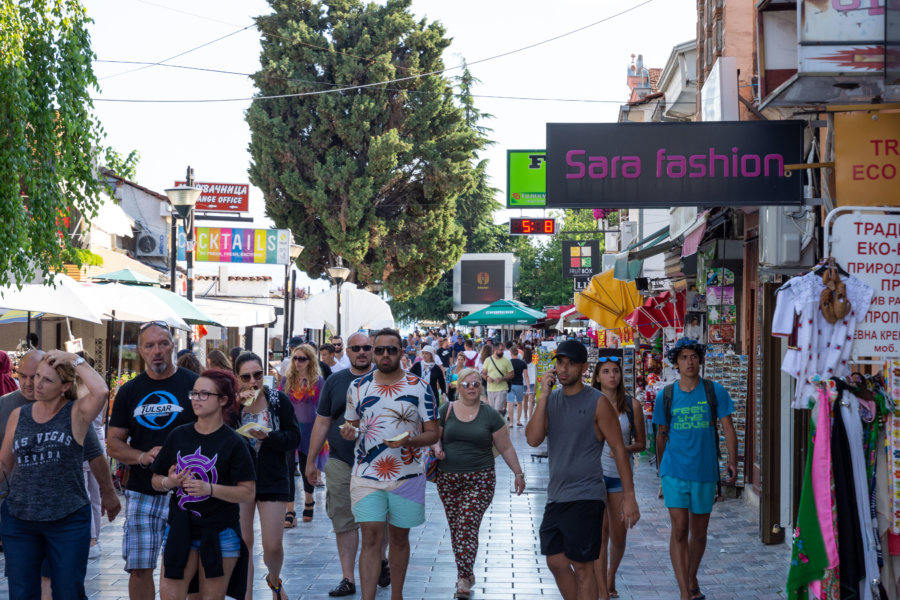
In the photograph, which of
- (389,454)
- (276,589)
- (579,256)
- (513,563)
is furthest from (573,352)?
(579,256)

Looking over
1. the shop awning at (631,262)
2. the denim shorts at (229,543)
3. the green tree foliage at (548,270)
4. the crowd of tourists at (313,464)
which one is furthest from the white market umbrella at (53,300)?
the green tree foliage at (548,270)

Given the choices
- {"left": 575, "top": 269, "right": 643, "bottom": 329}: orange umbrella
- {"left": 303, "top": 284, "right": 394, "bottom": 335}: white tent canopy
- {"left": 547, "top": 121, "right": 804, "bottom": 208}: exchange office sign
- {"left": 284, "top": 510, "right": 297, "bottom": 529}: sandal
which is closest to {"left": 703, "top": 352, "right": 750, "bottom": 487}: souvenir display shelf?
{"left": 284, "top": 510, "right": 297, "bottom": 529}: sandal

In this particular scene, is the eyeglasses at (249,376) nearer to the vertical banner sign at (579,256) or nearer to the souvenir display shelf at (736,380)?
the souvenir display shelf at (736,380)

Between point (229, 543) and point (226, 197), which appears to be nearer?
point (229, 543)

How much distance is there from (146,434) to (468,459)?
287 cm

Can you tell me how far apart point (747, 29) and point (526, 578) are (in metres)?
8.81

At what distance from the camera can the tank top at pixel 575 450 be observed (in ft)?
21.5

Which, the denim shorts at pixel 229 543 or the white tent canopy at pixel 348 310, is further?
the white tent canopy at pixel 348 310

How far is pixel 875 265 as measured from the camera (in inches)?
235

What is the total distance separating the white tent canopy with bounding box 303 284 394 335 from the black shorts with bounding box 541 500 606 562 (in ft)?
55.8

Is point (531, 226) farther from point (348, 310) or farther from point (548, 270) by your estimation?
point (548, 270)

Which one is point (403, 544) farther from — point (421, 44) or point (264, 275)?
point (264, 275)

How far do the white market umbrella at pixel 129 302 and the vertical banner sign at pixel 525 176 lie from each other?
1849cm

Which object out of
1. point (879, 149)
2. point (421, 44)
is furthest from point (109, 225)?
point (421, 44)
